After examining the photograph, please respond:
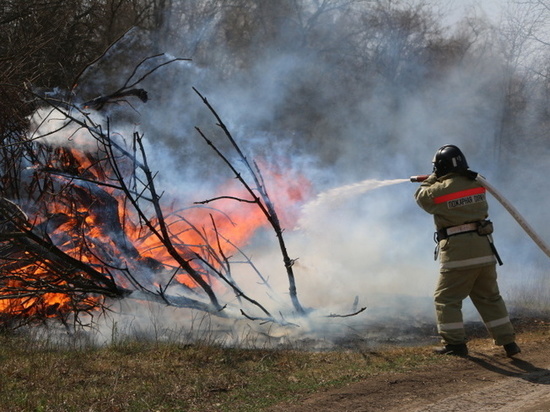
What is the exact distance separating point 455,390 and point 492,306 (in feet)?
4.64

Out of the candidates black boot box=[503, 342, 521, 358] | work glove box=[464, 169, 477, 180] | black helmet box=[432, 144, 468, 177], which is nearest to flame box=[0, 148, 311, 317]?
black helmet box=[432, 144, 468, 177]

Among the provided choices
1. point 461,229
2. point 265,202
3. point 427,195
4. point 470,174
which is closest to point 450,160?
point 470,174

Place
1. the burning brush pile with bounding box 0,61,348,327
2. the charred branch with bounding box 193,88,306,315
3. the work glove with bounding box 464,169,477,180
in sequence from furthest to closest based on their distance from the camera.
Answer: the burning brush pile with bounding box 0,61,348,327, the charred branch with bounding box 193,88,306,315, the work glove with bounding box 464,169,477,180

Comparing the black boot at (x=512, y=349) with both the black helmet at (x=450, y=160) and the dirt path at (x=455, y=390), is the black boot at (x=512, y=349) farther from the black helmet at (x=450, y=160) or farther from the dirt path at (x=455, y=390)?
the black helmet at (x=450, y=160)

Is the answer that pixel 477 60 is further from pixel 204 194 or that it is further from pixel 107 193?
pixel 107 193

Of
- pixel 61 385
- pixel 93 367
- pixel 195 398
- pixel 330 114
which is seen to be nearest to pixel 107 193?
pixel 93 367

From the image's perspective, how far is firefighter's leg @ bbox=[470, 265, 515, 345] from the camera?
6086 millimetres

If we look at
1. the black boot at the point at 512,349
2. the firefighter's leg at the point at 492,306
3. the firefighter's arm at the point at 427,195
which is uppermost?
the firefighter's arm at the point at 427,195

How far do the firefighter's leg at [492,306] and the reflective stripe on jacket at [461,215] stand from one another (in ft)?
0.60

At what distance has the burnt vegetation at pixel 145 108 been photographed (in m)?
6.95

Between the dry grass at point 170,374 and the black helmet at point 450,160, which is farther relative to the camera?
the black helmet at point 450,160

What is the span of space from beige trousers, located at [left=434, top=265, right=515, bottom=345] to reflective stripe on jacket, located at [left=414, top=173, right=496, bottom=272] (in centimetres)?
10

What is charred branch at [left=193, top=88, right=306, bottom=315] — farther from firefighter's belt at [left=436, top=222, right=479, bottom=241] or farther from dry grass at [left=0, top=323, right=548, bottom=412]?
firefighter's belt at [left=436, top=222, right=479, bottom=241]

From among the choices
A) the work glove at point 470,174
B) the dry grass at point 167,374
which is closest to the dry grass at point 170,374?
the dry grass at point 167,374
